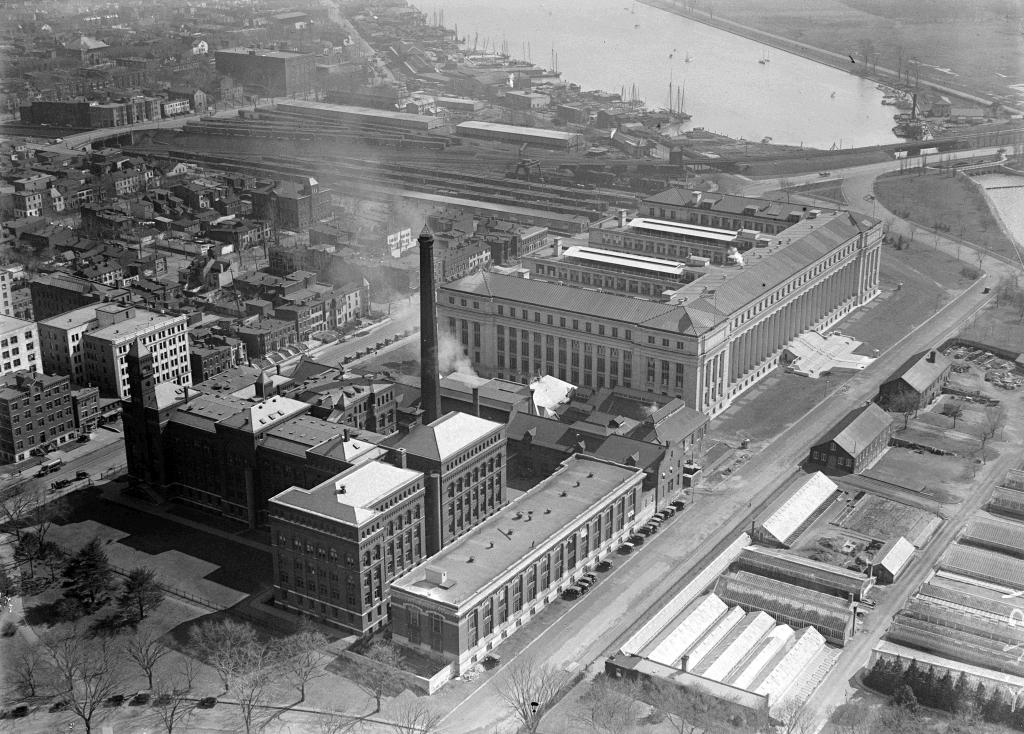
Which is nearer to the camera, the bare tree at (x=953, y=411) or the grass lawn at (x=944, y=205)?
the bare tree at (x=953, y=411)

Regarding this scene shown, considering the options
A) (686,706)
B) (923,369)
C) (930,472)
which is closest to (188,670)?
(686,706)

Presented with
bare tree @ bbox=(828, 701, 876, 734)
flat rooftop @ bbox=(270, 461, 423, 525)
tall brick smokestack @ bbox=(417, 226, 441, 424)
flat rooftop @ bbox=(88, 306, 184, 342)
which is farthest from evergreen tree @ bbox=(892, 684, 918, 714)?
flat rooftop @ bbox=(88, 306, 184, 342)

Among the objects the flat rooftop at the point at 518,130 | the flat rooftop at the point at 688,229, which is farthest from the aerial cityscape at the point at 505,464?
the flat rooftop at the point at 518,130

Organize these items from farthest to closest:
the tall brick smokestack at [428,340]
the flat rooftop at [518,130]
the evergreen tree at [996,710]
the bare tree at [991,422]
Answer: the flat rooftop at [518,130] → the bare tree at [991,422] → the tall brick smokestack at [428,340] → the evergreen tree at [996,710]

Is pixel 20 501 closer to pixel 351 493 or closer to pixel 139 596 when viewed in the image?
pixel 139 596

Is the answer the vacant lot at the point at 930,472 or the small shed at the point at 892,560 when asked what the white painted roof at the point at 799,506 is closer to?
the vacant lot at the point at 930,472

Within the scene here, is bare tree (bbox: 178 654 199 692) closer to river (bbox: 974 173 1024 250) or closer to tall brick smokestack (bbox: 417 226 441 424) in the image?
tall brick smokestack (bbox: 417 226 441 424)
